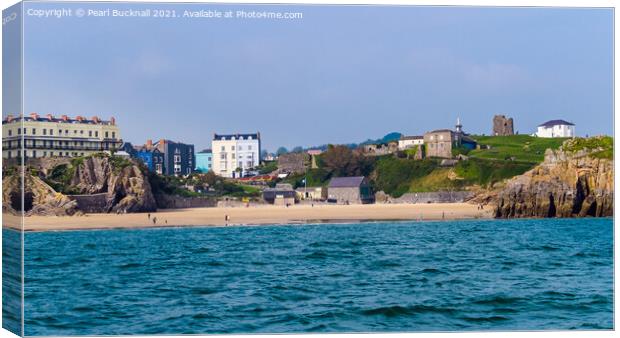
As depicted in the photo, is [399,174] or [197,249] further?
[399,174]

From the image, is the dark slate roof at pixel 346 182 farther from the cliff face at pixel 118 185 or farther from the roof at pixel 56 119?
the roof at pixel 56 119

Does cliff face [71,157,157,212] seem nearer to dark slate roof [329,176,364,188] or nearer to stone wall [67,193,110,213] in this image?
stone wall [67,193,110,213]

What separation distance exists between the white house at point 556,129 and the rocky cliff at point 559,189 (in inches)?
38.0

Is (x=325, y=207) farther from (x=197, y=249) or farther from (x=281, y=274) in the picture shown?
(x=281, y=274)

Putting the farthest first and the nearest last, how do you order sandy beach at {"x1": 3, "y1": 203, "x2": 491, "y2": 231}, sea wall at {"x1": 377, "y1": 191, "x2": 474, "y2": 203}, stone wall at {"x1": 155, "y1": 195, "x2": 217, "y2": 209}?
sea wall at {"x1": 377, "y1": 191, "x2": 474, "y2": 203} < stone wall at {"x1": 155, "y1": 195, "x2": 217, "y2": 209} < sandy beach at {"x1": 3, "y1": 203, "x2": 491, "y2": 231}

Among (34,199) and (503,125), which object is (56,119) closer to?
(34,199)

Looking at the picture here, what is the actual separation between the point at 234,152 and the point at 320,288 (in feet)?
29.8

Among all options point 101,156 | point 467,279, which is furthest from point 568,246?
point 101,156

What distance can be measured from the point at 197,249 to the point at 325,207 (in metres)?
11.0

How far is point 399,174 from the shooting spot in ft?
99.3

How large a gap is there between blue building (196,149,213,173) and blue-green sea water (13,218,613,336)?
4.02 m

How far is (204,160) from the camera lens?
20844mm

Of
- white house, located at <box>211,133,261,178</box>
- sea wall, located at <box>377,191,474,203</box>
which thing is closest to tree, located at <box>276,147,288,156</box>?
white house, located at <box>211,133,261,178</box>

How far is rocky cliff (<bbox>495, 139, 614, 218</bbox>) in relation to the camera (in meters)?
23.8
